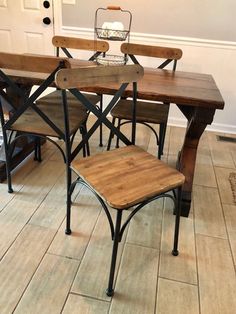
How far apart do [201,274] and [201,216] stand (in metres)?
0.46

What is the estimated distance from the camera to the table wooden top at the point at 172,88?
1475 millimetres

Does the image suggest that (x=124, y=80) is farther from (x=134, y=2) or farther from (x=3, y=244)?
(x=134, y=2)

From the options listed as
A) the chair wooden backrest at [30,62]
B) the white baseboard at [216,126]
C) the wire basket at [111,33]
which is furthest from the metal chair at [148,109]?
the white baseboard at [216,126]

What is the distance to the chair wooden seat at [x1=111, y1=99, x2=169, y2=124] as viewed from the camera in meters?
1.92

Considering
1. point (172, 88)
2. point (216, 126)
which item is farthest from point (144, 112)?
point (216, 126)

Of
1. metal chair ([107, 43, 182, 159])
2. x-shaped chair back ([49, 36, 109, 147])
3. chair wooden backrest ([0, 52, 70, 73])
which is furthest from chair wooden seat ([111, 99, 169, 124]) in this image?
chair wooden backrest ([0, 52, 70, 73])

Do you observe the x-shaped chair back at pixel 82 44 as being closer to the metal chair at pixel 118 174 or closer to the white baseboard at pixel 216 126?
the metal chair at pixel 118 174

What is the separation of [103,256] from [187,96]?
934 millimetres

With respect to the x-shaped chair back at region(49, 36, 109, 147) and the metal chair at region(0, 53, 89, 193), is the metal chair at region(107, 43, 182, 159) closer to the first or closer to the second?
the x-shaped chair back at region(49, 36, 109, 147)

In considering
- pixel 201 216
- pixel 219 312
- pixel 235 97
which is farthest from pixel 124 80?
pixel 235 97

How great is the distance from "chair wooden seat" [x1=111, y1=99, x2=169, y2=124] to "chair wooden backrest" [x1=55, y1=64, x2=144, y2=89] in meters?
0.55

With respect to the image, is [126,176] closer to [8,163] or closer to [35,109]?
[35,109]

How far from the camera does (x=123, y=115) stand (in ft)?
6.38

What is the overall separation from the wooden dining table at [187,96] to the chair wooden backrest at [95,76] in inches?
7.0
